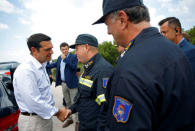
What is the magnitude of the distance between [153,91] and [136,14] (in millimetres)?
585

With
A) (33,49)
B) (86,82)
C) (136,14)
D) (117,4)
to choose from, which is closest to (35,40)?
(33,49)

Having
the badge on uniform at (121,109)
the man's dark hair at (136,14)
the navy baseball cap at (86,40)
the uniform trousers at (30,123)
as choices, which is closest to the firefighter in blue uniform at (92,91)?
the navy baseball cap at (86,40)

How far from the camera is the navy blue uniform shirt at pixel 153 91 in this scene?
0.62 metres

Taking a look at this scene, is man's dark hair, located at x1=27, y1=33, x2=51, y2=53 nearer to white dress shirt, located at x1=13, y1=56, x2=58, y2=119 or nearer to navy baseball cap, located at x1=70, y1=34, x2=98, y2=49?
white dress shirt, located at x1=13, y1=56, x2=58, y2=119

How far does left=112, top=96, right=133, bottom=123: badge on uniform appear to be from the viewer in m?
0.64

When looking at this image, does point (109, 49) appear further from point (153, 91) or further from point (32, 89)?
point (153, 91)

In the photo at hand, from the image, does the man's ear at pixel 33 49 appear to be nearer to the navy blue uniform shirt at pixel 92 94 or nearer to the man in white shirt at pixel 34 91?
the man in white shirt at pixel 34 91

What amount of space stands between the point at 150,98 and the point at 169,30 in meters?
2.49

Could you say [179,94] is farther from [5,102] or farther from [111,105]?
[5,102]

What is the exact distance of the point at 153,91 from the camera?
630mm

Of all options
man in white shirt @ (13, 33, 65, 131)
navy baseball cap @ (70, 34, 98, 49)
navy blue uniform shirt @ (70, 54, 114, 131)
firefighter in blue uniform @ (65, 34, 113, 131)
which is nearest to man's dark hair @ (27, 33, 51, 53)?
man in white shirt @ (13, 33, 65, 131)

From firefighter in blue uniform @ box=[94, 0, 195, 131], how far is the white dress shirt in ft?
4.90

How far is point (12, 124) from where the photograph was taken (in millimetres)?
2145

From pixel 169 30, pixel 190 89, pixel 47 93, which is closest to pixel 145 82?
pixel 190 89
